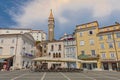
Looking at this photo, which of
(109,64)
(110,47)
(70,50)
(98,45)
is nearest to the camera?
(109,64)

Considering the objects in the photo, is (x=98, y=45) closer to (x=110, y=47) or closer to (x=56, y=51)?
(x=110, y=47)

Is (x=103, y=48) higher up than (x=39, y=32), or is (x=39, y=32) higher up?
(x=39, y=32)

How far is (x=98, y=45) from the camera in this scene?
45.7 m

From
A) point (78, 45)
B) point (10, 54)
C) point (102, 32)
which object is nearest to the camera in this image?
point (10, 54)

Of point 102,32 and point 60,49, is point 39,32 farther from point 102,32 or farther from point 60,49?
point 102,32

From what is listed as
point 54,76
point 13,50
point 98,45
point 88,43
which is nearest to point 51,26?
point 88,43

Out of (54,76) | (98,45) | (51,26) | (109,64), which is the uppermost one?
(51,26)

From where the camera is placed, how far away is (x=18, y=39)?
43.3 m

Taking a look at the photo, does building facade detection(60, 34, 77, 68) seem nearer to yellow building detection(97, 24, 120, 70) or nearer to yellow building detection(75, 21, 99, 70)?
yellow building detection(75, 21, 99, 70)

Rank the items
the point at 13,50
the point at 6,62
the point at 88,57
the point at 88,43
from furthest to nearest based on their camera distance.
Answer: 1. the point at 88,43
2. the point at 88,57
3. the point at 13,50
4. the point at 6,62

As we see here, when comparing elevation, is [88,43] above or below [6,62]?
above

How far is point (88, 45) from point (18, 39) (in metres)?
23.6

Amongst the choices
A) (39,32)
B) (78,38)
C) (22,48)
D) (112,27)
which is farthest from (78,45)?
(39,32)

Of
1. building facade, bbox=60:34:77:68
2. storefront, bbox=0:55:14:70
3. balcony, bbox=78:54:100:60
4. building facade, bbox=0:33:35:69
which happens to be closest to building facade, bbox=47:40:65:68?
building facade, bbox=60:34:77:68
